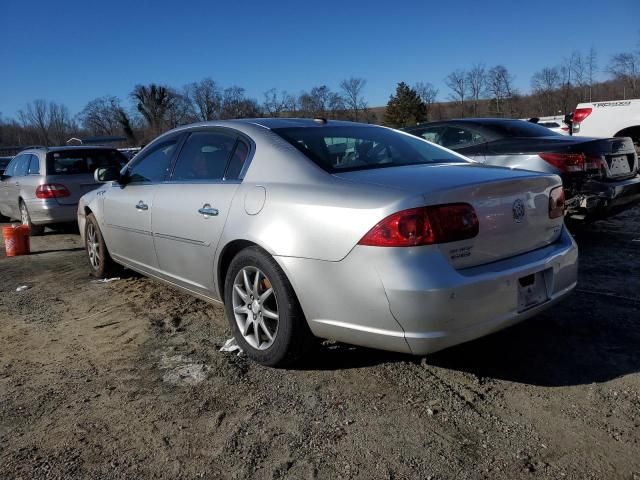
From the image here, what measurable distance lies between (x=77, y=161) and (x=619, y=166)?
7750mm

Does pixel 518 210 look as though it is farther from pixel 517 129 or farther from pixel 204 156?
pixel 517 129

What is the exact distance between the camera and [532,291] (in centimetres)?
292

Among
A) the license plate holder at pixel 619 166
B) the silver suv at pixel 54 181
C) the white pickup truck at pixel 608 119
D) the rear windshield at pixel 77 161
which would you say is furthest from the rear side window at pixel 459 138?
the white pickup truck at pixel 608 119

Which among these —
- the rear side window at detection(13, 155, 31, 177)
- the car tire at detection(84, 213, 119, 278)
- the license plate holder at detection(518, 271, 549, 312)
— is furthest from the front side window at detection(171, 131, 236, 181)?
the rear side window at detection(13, 155, 31, 177)

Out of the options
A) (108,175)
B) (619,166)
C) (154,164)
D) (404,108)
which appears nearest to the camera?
(154,164)

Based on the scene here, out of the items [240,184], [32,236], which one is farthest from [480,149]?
[32,236]

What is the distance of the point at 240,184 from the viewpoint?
3.40 m

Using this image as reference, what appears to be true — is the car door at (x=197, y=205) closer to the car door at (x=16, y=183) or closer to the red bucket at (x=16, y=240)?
the red bucket at (x=16, y=240)

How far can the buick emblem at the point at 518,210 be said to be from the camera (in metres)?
2.91

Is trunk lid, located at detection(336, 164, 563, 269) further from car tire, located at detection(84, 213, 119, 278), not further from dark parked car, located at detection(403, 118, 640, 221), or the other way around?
car tire, located at detection(84, 213, 119, 278)

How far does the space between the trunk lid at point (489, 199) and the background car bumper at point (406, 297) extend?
8 centimetres

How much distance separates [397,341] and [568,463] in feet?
2.86

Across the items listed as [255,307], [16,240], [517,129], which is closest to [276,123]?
[255,307]

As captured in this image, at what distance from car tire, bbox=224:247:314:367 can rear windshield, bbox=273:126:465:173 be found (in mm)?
688
